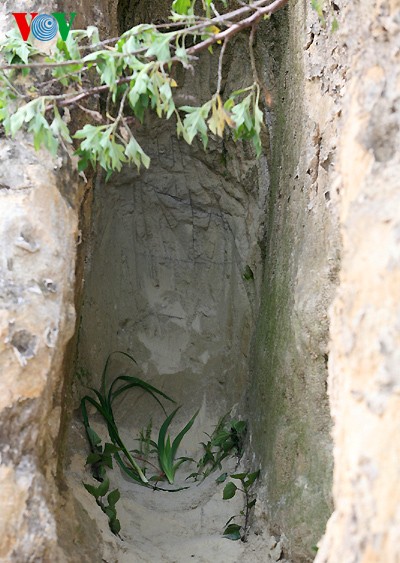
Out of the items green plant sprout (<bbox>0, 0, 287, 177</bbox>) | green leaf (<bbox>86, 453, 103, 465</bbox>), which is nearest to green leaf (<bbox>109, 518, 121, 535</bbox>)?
green leaf (<bbox>86, 453, 103, 465</bbox>)

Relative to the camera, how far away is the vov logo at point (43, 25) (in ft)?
5.85

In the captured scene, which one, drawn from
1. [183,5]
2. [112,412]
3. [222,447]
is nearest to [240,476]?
[222,447]

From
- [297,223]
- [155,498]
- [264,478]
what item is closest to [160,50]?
[297,223]

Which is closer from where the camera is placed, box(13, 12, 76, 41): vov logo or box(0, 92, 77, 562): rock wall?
box(0, 92, 77, 562): rock wall

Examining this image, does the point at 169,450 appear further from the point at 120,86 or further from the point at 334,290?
the point at 120,86

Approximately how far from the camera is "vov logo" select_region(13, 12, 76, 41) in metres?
1.78

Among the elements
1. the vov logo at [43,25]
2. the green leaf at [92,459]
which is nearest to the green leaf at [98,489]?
the green leaf at [92,459]

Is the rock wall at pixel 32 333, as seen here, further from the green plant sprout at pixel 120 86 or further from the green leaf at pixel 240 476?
the green leaf at pixel 240 476

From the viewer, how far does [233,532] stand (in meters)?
1.96

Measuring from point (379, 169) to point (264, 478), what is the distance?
3.70 ft

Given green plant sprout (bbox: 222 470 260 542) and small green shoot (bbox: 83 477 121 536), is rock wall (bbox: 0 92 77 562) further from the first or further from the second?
green plant sprout (bbox: 222 470 260 542)

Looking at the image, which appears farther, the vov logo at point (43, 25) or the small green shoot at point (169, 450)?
the small green shoot at point (169, 450)

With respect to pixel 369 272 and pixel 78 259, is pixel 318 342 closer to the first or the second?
pixel 78 259

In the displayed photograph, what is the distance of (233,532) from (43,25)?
1324mm
